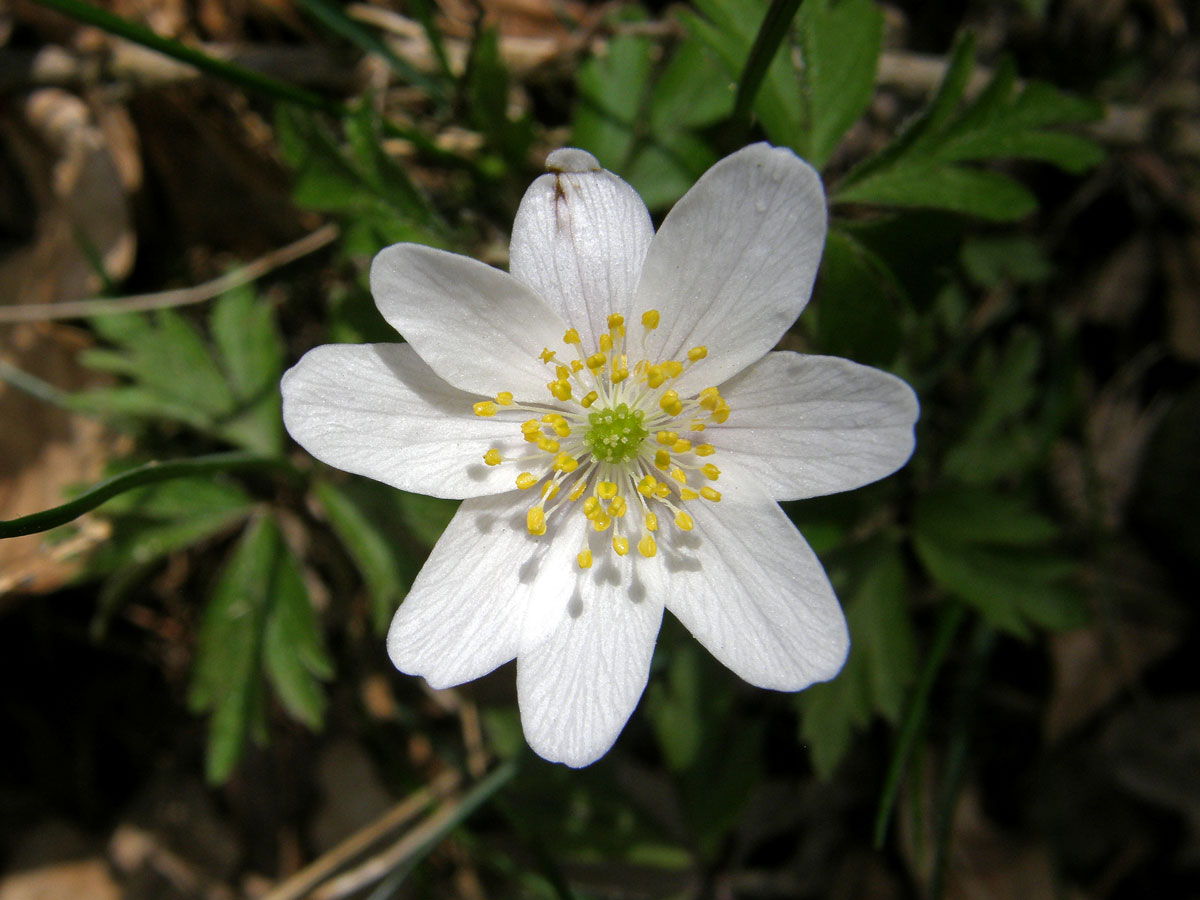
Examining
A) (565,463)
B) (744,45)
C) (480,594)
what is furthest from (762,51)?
(480,594)

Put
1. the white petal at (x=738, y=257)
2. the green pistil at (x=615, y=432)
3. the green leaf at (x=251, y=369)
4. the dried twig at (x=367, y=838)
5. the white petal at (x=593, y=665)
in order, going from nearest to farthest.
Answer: the white petal at (x=738, y=257)
the white petal at (x=593, y=665)
the green pistil at (x=615, y=432)
the green leaf at (x=251, y=369)
the dried twig at (x=367, y=838)

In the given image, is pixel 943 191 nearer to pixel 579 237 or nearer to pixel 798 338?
pixel 798 338

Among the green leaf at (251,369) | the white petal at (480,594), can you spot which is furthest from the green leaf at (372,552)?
the white petal at (480,594)

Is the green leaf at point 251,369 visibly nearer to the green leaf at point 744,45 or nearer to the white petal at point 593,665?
the white petal at point 593,665

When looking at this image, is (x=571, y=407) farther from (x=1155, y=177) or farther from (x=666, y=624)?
(x=1155, y=177)

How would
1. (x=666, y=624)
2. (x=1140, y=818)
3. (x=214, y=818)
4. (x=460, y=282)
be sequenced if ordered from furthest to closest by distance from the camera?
(x=214, y=818)
(x=1140, y=818)
(x=666, y=624)
(x=460, y=282)

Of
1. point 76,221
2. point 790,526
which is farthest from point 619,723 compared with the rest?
point 76,221
